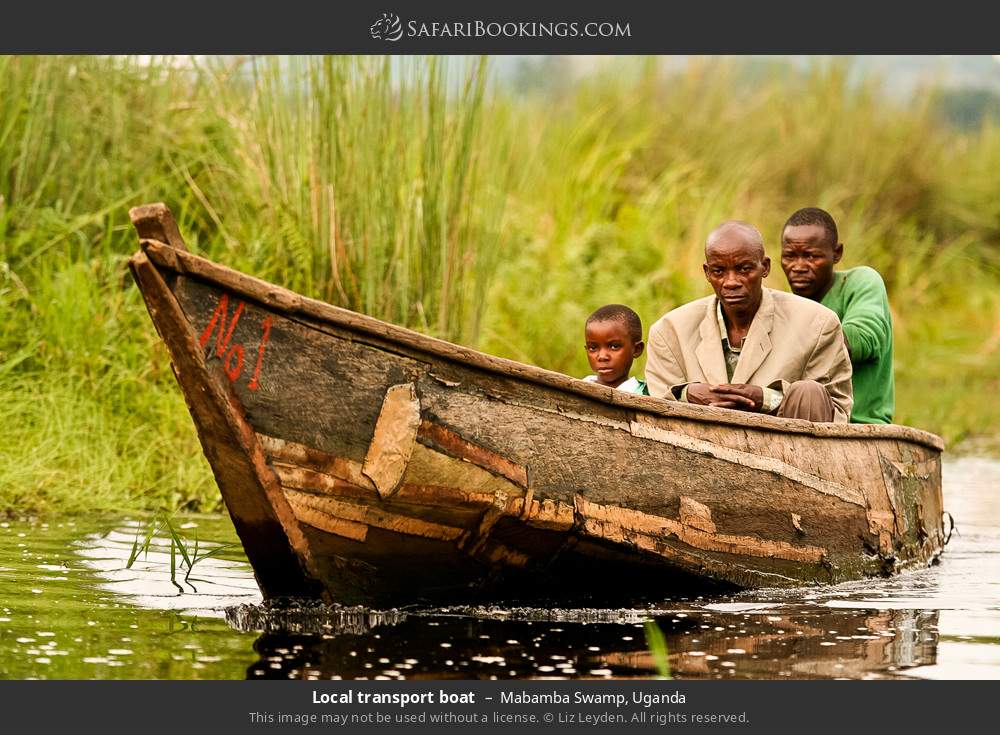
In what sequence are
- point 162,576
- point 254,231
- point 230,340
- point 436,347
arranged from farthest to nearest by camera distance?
point 254,231 < point 162,576 < point 436,347 < point 230,340

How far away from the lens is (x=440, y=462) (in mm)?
4254

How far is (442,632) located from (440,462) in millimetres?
477


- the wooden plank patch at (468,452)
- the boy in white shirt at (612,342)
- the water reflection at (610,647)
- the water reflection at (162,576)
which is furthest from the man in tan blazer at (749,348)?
the water reflection at (162,576)

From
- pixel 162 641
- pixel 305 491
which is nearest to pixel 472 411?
pixel 305 491

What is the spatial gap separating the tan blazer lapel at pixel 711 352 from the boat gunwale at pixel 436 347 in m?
0.35

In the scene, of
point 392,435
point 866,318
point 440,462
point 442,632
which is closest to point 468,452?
point 440,462

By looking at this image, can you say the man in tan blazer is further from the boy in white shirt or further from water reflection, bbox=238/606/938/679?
water reflection, bbox=238/606/938/679

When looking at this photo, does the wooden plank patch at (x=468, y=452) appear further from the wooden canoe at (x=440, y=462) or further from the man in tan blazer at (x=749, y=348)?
Result: the man in tan blazer at (x=749, y=348)

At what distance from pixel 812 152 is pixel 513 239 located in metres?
5.36

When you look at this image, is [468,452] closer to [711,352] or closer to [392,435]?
[392,435]

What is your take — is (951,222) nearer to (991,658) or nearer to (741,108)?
(741,108)

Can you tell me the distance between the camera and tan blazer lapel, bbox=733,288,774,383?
5.16 m

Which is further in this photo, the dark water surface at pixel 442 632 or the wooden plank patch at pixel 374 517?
the wooden plank patch at pixel 374 517

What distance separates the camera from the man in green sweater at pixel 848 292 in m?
5.67
